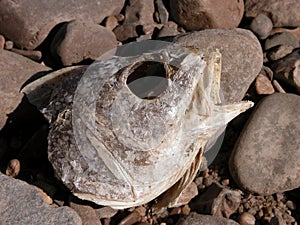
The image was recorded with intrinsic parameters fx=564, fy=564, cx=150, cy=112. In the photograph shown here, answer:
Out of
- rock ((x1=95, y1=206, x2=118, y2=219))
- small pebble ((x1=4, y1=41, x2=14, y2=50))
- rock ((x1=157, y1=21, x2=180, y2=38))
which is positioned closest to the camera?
rock ((x1=95, y1=206, x2=118, y2=219))

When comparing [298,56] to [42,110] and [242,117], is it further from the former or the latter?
[42,110]

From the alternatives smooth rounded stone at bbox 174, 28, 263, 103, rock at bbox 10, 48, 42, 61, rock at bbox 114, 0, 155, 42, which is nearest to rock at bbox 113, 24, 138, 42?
rock at bbox 114, 0, 155, 42

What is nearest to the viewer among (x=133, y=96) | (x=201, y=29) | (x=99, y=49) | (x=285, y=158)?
(x=133, y=96)

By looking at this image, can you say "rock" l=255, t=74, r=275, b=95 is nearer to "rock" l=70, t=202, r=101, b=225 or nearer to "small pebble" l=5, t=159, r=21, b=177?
"rock" l=70, t=202, r=101, b=225

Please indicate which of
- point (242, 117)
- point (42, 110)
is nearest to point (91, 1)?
point (42, 110)

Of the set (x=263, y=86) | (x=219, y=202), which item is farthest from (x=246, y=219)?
(x=263, y=86)

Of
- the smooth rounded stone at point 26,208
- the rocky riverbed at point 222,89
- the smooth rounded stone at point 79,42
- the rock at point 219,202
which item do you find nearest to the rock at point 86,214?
the rocky riverbed at point 222,89

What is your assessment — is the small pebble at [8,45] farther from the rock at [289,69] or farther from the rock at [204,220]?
the rock at [289,69]
